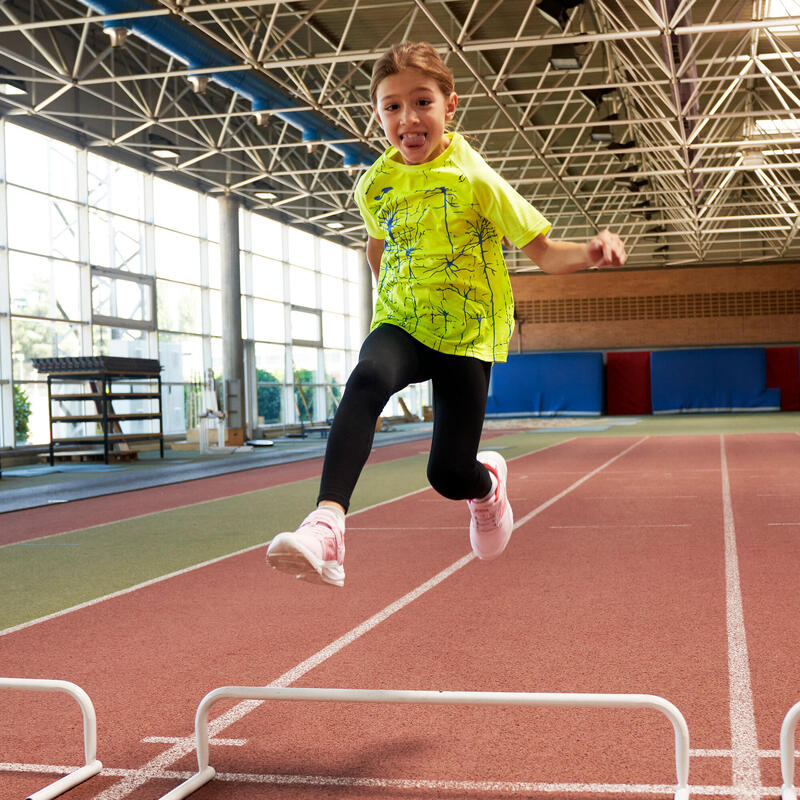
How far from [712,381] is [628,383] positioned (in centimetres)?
310

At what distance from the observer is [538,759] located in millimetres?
2842

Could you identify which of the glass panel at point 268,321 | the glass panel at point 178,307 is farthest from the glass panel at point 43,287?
the glass panel at point 268,321

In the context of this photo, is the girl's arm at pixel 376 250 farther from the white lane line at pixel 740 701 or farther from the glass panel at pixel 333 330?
the glass panel at pixel 333 330

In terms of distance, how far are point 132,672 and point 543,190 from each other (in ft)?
96.9

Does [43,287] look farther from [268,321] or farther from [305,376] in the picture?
[305,376]

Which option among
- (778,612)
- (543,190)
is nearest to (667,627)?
(778,612)

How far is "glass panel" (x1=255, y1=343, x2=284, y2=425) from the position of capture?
27.8 meters

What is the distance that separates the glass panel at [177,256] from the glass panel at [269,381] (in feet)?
12.0

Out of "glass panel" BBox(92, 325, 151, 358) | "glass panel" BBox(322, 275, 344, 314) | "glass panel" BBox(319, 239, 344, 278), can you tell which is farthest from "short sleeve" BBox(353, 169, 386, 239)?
"glass panel" BBox(319, 239, 344, 278)

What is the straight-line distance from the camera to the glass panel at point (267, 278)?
1073 inches

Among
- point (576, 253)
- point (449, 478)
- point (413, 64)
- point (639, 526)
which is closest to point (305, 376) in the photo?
point (639, 526)

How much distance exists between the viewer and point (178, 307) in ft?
78.5

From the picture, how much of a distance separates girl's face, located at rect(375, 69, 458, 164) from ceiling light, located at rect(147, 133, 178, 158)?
18.1 meters

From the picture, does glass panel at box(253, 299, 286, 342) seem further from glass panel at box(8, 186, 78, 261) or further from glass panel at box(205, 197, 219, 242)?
glass panel at box(8, 186, 78, 261)
